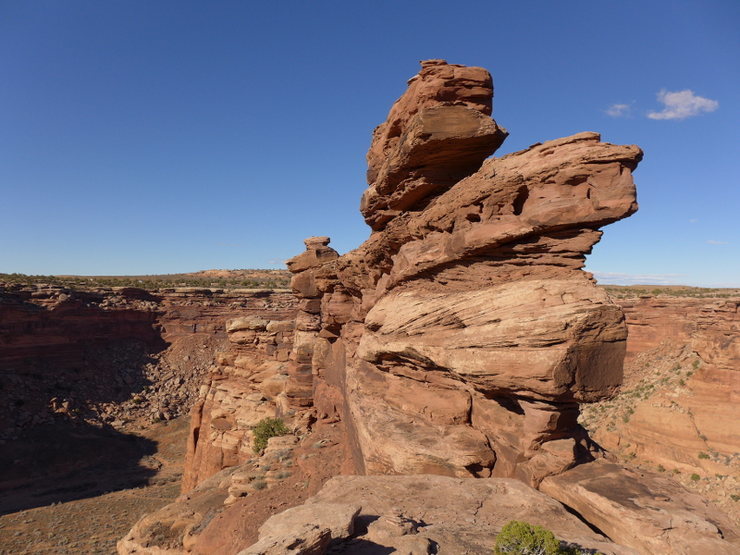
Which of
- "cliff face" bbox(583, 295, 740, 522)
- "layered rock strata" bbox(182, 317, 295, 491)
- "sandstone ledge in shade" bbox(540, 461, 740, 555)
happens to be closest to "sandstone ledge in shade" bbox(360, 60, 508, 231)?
"sandstone ledge in shade" bbox(540, 461, 740, 555)

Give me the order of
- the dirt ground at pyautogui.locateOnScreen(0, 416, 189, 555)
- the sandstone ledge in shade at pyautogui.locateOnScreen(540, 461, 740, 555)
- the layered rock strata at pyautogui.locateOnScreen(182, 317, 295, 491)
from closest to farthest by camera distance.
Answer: the sandstone ledge in shade at pyautogui.locateOnScreen(540, 461, 740, 555) < the dirt ground at pyautogui.locateOnScreen(0, 416, 189, 555) < the layered rock strata at pyautogui.locateOnScreen(182, 317, 295, 491)

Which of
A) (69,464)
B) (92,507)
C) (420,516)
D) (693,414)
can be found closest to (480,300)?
(420,516)

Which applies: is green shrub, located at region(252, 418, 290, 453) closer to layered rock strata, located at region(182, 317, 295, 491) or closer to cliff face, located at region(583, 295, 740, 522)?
layered rock strata, located at region(182, 317, 295, 491)

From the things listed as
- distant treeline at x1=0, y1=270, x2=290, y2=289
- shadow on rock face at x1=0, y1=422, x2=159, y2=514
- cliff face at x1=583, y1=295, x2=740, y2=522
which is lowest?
shadow on rock face at x1=0, y1=422, x2=159, y2=514

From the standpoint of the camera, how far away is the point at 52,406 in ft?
143

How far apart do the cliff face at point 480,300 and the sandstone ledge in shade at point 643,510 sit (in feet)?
1.77

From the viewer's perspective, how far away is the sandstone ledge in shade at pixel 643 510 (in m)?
7.06

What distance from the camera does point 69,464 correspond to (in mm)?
37750

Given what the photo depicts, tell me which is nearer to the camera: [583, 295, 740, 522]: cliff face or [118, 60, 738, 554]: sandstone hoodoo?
[118, 60, 738, 554]: sandstone hoodoo

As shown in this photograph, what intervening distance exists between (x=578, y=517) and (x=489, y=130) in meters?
10.00

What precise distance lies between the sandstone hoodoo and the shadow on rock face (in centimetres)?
2302

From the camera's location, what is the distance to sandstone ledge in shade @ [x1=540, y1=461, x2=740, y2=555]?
23.2 ft

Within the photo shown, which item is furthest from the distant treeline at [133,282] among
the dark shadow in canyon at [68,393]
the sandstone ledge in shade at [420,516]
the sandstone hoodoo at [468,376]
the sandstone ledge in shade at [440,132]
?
the sandstone ledge in shade at [420,516]

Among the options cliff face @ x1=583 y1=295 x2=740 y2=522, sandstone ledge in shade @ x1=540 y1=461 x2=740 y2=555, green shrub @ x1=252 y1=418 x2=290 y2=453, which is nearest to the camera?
sandstone ledge in shade @ x1=540 y1=461 x2=740 y2=555
